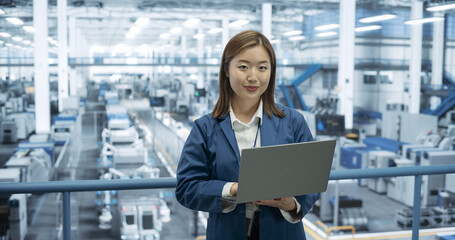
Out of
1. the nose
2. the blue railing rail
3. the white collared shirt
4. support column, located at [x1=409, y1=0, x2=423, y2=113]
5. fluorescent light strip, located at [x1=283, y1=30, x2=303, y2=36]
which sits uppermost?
fluorescent light strip, located at [x1=283, y1=30, x2=303, y2=36]

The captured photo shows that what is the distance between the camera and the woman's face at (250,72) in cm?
159

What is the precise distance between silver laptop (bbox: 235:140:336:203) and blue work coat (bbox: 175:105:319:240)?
11 centimetres

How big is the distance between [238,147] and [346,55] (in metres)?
18.5

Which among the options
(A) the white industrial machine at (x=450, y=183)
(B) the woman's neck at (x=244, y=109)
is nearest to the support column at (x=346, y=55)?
(A) the white industrial machine at (x=450, y=183)

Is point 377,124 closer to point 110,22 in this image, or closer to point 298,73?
point 298,73

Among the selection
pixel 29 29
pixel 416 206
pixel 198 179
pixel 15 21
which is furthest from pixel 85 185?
pixel 29 29

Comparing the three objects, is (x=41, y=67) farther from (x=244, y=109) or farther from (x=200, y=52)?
(x=200, y=52)

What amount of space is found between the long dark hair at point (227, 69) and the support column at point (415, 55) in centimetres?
2101

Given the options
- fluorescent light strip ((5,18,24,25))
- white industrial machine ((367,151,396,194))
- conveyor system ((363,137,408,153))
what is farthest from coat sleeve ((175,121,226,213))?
conveyor system ((363,137,408,153))

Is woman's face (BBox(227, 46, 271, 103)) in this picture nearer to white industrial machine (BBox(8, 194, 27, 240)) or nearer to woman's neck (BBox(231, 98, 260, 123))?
woman's neck (BBox(231, 98, 260, 123))

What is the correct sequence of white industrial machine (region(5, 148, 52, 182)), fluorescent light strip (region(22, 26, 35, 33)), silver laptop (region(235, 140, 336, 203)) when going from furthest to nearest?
1. fluorescent light strip (region(22, 26, 35, 33))
2. white industrial machine (region(5, 148, 52, 182))
3. silver laptop (region(235, 140, 336, 203))

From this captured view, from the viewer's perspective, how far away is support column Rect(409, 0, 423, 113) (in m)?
20.6

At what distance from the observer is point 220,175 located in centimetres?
161

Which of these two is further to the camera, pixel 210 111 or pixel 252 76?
pixel 210 111
